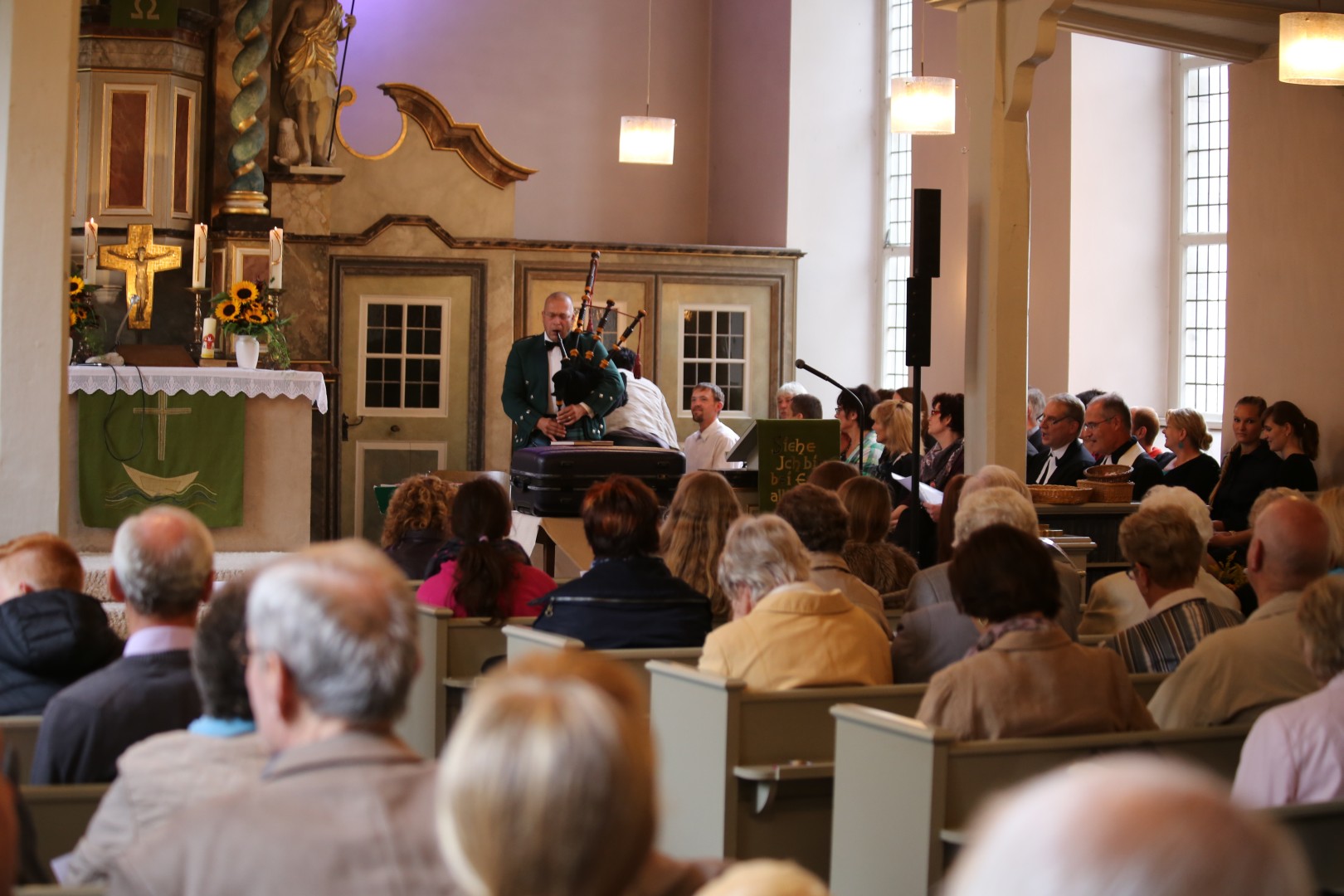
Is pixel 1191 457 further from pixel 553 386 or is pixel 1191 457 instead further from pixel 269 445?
pixel 269 445

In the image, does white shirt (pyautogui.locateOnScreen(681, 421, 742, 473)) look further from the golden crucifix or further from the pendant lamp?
the golden crucifix

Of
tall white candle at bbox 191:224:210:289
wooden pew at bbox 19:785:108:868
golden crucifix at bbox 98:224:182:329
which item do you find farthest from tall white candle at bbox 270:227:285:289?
wooden pew at bbox 19:785:108:868

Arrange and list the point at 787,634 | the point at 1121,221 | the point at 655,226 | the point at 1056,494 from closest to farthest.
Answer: the point at 787,634 < the point at 1056,494 < the point at 1121,221 < the point at 655,226

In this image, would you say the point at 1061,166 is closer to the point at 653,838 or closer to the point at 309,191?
the point at 309,191

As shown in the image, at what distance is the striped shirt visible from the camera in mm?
3916

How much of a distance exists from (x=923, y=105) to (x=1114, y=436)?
8.88ft

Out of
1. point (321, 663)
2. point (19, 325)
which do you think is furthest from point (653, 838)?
point (19, 325)

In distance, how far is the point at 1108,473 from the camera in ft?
24.1

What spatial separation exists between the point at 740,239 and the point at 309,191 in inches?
159

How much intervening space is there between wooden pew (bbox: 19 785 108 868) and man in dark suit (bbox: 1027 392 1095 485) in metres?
5.79

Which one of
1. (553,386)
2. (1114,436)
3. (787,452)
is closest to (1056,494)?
(1114,436)

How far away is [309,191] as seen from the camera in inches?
456

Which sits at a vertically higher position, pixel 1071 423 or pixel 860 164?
pixel 860 164

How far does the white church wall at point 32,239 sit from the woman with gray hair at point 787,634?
283cm
